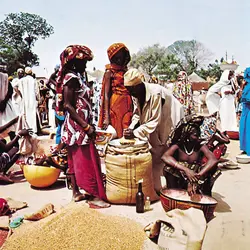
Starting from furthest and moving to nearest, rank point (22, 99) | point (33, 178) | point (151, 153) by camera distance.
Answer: point (22, 99), point (33, 178), point (151, 153)

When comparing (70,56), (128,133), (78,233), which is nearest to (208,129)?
(128,133)

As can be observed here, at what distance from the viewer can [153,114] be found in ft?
13.0

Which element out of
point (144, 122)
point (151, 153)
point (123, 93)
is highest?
point (123, 93)

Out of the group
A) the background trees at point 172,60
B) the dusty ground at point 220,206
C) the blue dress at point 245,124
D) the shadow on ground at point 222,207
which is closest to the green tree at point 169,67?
the background trees at point 172,60

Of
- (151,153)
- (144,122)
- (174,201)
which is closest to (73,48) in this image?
(144,122)

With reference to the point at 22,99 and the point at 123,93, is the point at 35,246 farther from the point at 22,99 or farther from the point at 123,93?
the point at 22,99

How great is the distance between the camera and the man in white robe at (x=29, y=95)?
9.24m

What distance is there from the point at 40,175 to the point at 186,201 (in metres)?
2.23

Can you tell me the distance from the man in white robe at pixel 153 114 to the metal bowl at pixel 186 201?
28.4 inches

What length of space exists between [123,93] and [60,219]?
2088 millimetres

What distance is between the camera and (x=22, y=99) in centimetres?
938

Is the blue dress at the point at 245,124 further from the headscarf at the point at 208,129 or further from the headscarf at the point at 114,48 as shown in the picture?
the headscarf at the point at 114,48

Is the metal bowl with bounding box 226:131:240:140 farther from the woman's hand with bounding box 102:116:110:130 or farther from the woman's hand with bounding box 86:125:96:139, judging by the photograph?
the woman's hand with bounding box 86:125:96:139

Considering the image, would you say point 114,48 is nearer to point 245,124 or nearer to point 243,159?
point 243,159
